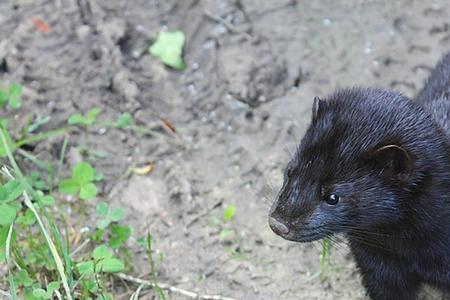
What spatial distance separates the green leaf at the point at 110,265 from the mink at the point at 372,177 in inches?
29.8

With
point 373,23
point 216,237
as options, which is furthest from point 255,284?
point 373,23

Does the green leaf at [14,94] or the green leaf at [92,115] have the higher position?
the green leaf at [14,94]

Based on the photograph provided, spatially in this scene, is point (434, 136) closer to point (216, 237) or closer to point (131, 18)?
point (216, 237)

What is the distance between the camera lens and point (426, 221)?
3.58 m

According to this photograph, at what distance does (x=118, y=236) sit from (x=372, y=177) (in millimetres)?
1271

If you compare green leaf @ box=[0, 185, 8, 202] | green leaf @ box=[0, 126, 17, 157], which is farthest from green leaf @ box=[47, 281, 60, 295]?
green leaf @ box=[0, 126, 17, 157]

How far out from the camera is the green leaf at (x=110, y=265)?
3.93 metres

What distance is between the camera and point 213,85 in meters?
5.25

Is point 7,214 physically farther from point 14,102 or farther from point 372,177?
point 372,177

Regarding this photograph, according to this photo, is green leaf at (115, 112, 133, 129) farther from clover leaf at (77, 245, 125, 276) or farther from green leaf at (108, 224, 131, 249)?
clover leaf at (77, 245, 125, 276)

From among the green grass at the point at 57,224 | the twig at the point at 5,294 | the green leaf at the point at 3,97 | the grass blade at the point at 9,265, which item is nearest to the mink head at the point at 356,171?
the green grass at the point at 57,224

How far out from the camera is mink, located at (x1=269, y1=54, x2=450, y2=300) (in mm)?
3508

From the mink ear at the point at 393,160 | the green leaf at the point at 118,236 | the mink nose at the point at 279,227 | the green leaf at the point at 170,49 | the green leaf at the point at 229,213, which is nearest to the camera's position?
the mink ear at the point at 393,160

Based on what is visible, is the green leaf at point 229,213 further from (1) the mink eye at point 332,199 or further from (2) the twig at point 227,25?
(2) the twig at point 227,25
